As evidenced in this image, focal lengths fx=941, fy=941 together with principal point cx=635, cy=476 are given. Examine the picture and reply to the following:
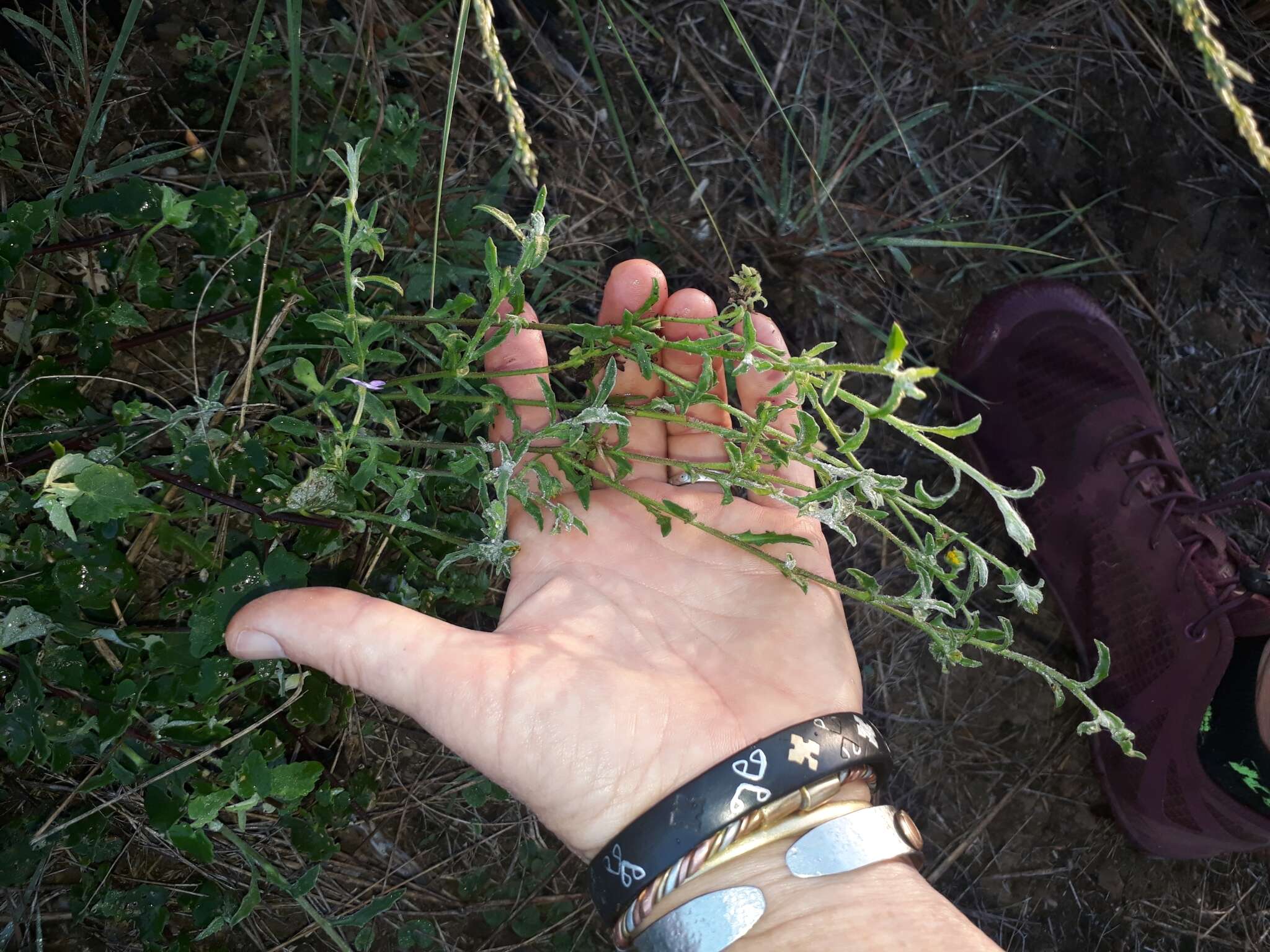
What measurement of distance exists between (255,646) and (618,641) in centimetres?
74

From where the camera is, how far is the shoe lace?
326 cm

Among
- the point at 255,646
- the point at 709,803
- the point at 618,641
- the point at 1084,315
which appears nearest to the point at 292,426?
the point at 255,646

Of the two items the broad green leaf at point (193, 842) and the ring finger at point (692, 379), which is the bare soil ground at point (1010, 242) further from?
the broad green leaf at point (193, 842)

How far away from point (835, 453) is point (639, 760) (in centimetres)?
156

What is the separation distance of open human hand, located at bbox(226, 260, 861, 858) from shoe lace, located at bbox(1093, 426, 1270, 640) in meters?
1.77

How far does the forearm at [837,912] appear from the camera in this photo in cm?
190

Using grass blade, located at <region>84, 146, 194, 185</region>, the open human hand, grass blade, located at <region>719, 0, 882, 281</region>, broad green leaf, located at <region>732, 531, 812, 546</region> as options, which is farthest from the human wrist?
grass blade, located at <region>84, 146, 194, 185</region>

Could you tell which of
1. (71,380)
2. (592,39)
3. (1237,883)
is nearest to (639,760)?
(71,380)

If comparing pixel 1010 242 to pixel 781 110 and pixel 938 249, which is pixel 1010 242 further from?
pixel 781 110

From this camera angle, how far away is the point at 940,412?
141 inches

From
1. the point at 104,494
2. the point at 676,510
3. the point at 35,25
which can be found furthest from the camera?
the point at 35,25

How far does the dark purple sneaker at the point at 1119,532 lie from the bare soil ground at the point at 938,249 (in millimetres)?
153

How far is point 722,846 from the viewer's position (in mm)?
1877

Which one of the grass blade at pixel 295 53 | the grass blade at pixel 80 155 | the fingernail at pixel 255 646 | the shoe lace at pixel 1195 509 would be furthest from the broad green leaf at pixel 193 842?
the shoe lace at pixel 1195 509
